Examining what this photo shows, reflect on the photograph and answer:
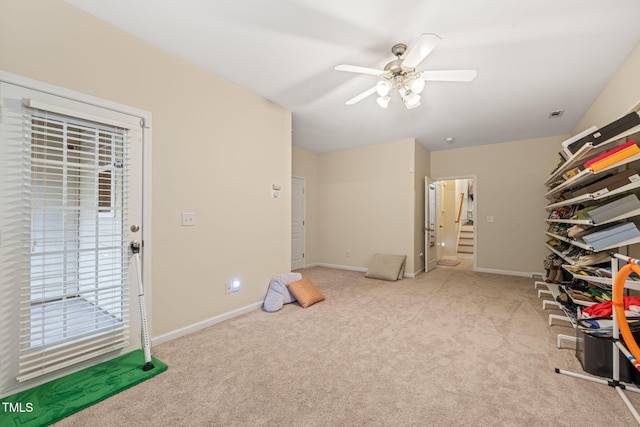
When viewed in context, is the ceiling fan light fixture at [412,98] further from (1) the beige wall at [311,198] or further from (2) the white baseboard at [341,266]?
(2) the white baseboard at [341,266]

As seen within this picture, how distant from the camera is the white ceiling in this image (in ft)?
6.01

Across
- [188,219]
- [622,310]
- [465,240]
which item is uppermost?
[188,219]

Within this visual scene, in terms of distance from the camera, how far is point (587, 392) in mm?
1703

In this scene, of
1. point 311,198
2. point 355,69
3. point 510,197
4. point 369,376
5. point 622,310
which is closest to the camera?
point 622,310

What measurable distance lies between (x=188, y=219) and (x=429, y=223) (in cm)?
451

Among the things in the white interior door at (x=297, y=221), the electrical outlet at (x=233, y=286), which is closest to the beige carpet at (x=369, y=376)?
the electrical outlet at (x=233, y=286)

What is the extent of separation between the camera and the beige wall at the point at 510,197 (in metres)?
4.88

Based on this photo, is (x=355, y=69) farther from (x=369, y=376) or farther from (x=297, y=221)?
(x=297, y=221)

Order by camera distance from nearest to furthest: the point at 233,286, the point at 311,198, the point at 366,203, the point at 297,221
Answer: the point at 233,286 < the point at 366,203 < the point at 297,221 < the point at 311,198

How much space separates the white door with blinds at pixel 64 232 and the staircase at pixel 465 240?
8.38 metres

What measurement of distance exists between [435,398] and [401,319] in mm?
1288

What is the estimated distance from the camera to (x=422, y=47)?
169 centimetres

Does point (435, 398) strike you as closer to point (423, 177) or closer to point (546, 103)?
point (546, 103)

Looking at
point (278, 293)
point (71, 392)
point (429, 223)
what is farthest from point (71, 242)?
point (429, 223)
